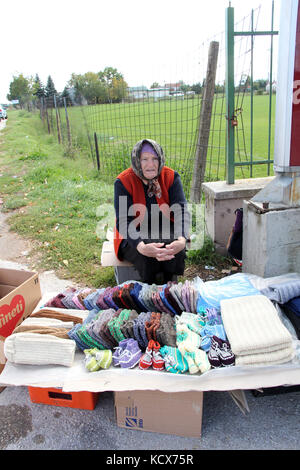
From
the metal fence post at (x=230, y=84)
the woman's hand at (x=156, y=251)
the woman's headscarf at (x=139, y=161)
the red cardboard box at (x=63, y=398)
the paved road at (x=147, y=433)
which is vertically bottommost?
the paved road at (x=147, y=433)

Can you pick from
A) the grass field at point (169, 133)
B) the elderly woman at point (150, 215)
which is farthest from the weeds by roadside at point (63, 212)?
the elderly woman at point (150, 215)

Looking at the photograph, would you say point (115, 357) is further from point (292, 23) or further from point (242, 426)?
point (292, 23)

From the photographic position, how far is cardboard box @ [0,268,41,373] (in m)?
2.33

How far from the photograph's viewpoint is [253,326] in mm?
2043

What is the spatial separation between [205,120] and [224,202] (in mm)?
1232

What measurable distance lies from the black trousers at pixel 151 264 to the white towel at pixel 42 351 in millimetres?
1050

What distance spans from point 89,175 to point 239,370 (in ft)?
21.4

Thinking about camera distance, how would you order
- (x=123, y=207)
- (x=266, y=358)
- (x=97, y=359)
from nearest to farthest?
(x=266, y=358) → (x=97, y=359) → (x=123, y=207)

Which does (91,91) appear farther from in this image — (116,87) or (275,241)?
(275,241)

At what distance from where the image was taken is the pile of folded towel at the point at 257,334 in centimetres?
191

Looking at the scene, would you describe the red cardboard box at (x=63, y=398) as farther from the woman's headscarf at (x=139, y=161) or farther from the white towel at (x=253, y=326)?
the woman's headscarf at (x=139, y=161)

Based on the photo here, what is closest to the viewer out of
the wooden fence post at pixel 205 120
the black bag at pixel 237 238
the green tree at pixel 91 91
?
the black bag at pixel 237 238

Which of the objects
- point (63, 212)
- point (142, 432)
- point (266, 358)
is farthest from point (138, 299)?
point (63, 212)

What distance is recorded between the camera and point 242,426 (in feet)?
6.44
